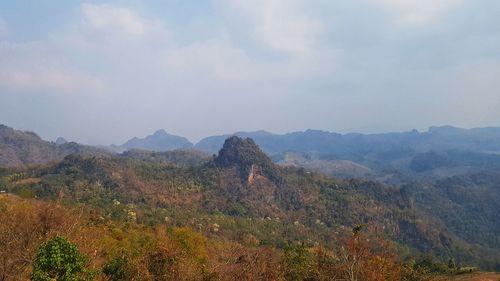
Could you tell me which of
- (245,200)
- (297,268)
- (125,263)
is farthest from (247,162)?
(125,263)

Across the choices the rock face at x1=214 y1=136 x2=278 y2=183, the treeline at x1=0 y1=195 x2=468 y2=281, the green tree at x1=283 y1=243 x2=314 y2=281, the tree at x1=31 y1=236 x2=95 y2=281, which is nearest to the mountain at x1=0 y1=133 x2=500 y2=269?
the rock face at x1=214 y1=136 x2=278 y2=183

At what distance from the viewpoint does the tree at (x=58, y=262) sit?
15.8 metres

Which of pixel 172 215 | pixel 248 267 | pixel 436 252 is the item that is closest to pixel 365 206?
pixel 436 252

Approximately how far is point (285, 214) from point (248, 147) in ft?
107

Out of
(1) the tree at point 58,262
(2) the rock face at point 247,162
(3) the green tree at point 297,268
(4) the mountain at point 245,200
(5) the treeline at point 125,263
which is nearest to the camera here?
(1) the tree at point 58,262

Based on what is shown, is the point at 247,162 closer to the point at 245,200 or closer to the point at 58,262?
the point at 245,200

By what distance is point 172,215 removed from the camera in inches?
3250

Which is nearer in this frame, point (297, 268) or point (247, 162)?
point (297, 268)

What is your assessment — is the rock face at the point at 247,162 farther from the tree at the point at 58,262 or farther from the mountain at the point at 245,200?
the tree at the point at 58,262

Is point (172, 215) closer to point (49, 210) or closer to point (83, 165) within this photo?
point (83, 165)

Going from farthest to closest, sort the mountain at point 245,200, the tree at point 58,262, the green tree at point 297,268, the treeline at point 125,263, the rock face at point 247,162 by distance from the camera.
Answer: the rock face at point 247,162 < the mountain at point 245,200 < the green tree at point 297,268 < the treeline at point 125,263 < the tree at point 58,262

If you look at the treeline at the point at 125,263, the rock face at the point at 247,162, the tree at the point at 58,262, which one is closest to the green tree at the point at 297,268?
the treeline at the point at 125,263

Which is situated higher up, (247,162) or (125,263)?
(125,263)

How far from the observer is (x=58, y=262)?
15.9 metres
